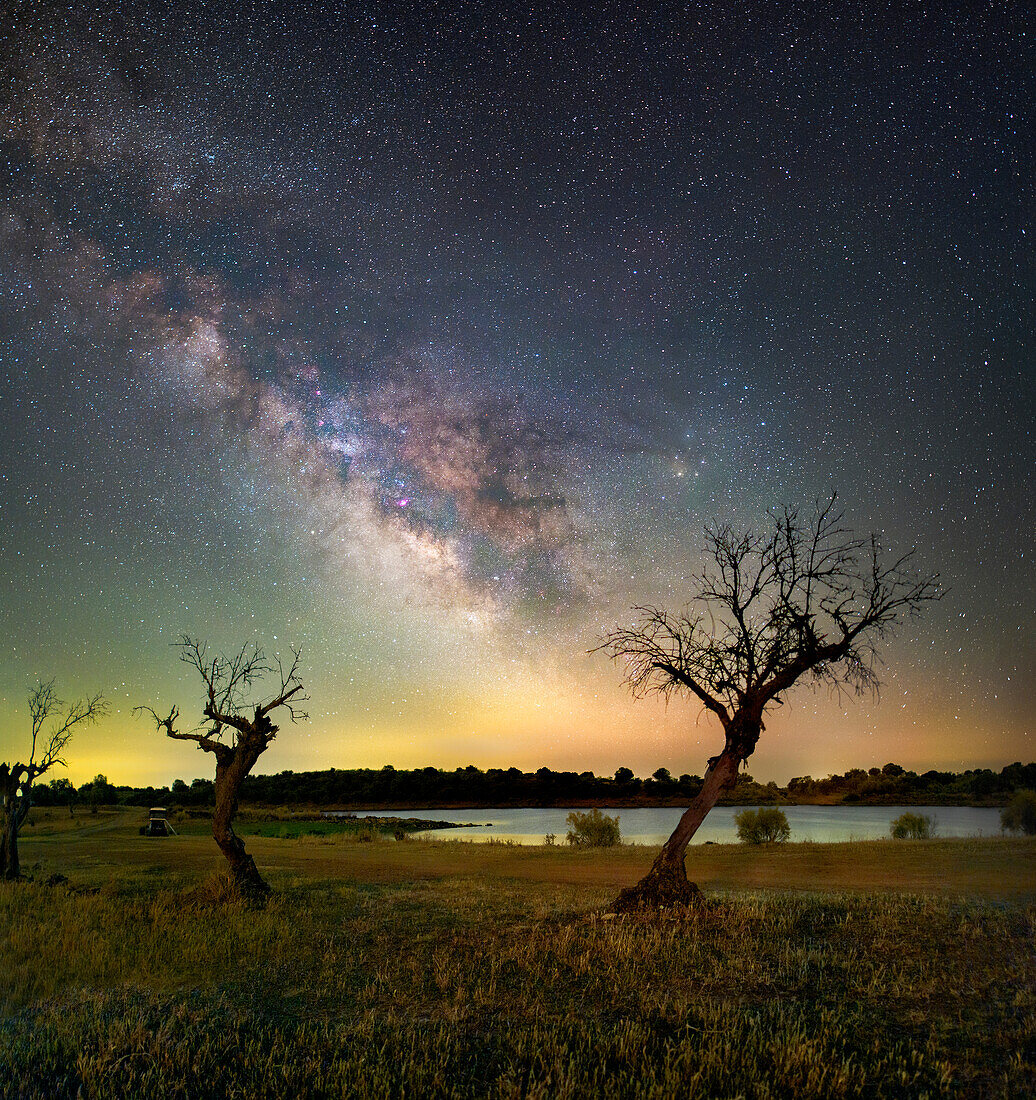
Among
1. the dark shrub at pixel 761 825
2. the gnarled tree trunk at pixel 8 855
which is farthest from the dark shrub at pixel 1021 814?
the gnarled tree trunk at pixel 8 855

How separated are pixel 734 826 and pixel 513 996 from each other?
74.1 meters

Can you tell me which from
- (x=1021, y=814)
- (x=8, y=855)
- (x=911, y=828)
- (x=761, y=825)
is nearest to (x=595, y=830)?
(x=761, y=825)

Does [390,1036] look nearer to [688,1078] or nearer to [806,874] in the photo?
[688,1078]

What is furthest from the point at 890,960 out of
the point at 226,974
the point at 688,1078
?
the point at 226,974

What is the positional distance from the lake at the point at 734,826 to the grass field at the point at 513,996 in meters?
34.9

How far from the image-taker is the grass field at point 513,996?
7652 millimetres

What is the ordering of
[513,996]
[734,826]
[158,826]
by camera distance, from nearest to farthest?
[513,996]
[158,826]
[734,826]

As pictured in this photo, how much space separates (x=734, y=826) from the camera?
3049 inches

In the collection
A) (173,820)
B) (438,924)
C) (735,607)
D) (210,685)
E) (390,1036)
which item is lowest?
(173,820)

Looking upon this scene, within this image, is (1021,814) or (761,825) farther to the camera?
(761,825)

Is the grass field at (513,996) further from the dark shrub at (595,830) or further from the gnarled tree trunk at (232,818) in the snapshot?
the dark shrub at (595,830)

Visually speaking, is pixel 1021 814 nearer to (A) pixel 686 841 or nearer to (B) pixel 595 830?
(B) pixel 595 830

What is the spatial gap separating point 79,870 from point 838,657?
3089 cm

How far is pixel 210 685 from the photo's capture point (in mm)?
22625
